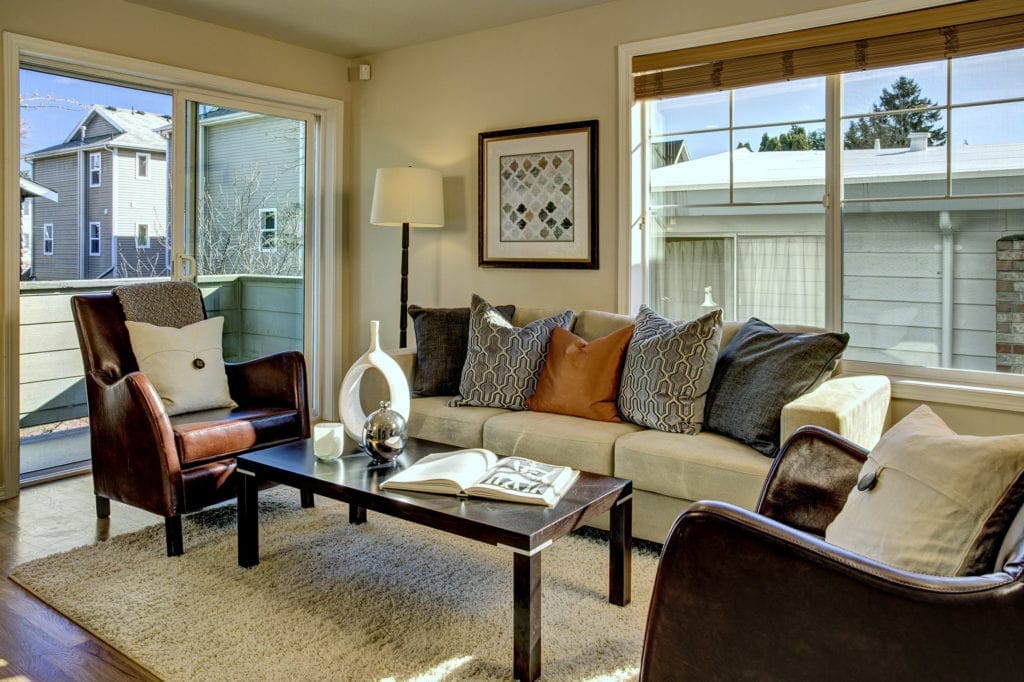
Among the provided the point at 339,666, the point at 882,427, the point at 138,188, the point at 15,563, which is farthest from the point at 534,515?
the point at 138,188

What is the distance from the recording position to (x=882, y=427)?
304 cm

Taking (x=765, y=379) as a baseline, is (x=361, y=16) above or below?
above

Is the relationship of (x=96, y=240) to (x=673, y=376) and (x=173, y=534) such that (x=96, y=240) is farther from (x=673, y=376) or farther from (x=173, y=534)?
(x=673, y=376)

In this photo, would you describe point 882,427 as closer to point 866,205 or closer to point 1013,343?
point 1013,343

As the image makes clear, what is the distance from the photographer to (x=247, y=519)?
8.93 feet

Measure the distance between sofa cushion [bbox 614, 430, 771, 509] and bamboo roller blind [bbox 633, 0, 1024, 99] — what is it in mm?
1738

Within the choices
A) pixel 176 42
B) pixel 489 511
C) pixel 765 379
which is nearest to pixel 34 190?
pixel 176 42

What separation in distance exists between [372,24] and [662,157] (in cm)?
183

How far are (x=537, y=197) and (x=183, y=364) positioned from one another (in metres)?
2.03

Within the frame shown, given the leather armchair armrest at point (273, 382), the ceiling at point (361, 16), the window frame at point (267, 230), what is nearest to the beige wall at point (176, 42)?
the ceiling at point (361, 16)

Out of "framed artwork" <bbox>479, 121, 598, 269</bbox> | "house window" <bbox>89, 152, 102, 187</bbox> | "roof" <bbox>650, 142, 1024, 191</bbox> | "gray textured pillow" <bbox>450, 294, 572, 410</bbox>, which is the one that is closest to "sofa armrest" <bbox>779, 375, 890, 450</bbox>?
"roof" <bbox>650, 142, 1024, 191</bbox>

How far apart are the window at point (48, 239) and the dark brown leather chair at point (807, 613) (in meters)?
3.63

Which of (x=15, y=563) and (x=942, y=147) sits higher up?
(x=942, y=147)

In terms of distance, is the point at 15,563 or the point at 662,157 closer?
the point at 15,563
